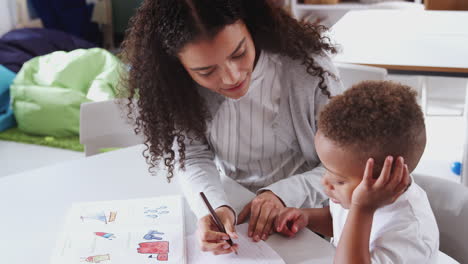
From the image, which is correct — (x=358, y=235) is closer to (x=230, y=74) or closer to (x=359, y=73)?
(x=230, y=74)

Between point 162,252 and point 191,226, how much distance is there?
0.40 ft

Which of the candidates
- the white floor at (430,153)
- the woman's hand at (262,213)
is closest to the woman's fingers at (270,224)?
the woman's hand at (262,213)

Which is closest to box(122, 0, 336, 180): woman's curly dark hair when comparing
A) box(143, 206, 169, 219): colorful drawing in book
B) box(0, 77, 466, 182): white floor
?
box(143, 206, 169, 219): colorful drawing in book

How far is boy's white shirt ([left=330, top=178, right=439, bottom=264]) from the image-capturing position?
81 cm

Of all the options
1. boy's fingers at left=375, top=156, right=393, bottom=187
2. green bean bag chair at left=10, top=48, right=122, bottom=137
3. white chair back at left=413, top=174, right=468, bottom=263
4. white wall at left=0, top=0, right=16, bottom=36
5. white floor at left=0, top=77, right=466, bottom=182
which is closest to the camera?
boy's fingers at left=375, top=156, right=393, bottom=187

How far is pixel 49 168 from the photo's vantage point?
1.38 meters

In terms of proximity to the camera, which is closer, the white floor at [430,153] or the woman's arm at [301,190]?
the woman's arm at [301,190]

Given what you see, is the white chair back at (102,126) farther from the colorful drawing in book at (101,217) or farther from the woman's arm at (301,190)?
the woman's arm at (301,190)

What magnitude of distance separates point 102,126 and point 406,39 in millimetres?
1309

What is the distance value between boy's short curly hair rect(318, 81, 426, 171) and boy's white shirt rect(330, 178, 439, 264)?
0.25ft

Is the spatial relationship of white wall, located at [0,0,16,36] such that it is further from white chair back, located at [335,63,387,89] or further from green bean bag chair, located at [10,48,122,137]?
white chair back, located at [335,63,387,89]

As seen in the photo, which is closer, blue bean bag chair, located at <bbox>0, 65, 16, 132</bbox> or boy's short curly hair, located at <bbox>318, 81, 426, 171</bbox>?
boy's short curly hair, located at <bbox>318, 81, 426, 171</bbox>

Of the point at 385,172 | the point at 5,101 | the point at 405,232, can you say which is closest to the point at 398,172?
the point at 385,172

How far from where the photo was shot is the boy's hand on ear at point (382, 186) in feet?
2.46
